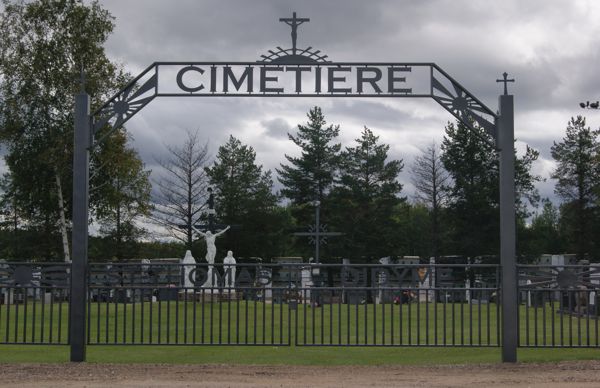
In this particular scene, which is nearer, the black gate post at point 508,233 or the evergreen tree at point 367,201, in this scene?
the black gate post at point 508,233

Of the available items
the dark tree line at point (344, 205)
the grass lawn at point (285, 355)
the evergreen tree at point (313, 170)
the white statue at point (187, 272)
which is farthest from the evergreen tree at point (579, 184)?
the grass lawn at point (285, 355)

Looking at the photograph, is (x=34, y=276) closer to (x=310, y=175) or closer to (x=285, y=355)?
(x=285, y=355)

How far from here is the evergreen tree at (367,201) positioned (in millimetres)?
51781

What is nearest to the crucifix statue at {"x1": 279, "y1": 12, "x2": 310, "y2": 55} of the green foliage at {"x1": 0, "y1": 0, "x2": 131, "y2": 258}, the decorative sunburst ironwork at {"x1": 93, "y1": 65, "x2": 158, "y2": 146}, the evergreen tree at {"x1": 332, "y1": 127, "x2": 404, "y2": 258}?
the decorative sunburst ironwork at {"x1": 93, "y1": 65, "x2": 158, "y2": 146}

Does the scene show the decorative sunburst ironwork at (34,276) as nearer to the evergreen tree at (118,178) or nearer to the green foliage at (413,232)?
the evergreen tree at (118,178)

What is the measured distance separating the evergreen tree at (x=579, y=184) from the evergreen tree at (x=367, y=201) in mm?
11951

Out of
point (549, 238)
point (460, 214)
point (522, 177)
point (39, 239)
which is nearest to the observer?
point (39, 239)

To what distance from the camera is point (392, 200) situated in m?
53.3

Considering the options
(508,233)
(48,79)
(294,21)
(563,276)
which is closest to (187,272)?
(294,21)

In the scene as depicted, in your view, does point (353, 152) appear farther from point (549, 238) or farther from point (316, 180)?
point (549, 238)

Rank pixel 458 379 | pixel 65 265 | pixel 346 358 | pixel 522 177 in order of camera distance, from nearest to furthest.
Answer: pixel 458 379 < pixel 65 265 < pixel 346 358 < pixel 522 177

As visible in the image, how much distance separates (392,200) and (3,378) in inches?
1754

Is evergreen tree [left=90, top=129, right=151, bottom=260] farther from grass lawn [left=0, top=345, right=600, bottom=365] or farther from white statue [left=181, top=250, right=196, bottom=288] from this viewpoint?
grass lawn [left=0, top=345, right=600, bottom=365]

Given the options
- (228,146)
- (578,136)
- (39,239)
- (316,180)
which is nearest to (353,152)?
(316,180)
